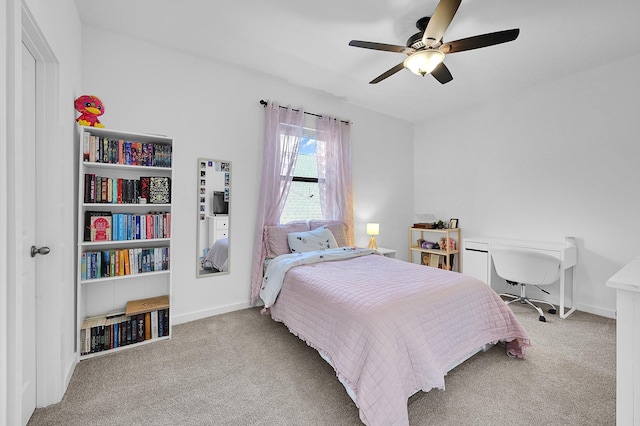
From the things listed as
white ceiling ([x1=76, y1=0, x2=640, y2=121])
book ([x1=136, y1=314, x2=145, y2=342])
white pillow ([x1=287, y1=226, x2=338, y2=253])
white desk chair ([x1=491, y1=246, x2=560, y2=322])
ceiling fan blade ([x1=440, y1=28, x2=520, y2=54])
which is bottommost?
book ([x1=136, y1=314, x2=145, y2=342])

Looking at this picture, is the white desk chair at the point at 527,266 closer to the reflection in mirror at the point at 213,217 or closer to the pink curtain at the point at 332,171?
the pink curtain at the point at 332,171

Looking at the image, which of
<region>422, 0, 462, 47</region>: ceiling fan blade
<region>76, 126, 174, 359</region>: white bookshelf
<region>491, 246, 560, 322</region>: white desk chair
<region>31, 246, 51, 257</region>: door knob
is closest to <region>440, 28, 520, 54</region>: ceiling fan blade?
<region>422, 0, 462, 47</region>: ceiling fan blade

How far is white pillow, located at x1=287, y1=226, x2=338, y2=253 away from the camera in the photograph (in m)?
3.25

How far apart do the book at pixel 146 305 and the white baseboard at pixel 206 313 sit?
0.96ft

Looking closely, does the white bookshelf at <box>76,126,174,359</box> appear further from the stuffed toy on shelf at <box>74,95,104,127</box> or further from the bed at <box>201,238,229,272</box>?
the bed at <box>201,238,229,272</box>

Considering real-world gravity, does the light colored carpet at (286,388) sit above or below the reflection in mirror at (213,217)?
below

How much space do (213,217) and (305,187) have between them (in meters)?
1.29

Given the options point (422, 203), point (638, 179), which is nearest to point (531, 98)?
point (638, 179)

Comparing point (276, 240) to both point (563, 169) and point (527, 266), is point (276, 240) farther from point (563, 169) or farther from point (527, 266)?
point (563, 169)

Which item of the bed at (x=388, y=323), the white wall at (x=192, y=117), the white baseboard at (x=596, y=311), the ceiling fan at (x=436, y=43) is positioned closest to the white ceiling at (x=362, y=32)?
the white wall at (x=192, y=117)

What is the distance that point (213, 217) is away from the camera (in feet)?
9.87

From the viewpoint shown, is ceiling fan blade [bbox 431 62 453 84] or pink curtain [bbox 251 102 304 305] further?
pink curtain [bbox 251 102 304 305]

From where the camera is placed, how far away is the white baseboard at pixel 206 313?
283cm

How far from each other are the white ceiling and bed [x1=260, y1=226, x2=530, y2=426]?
2.10 metres
